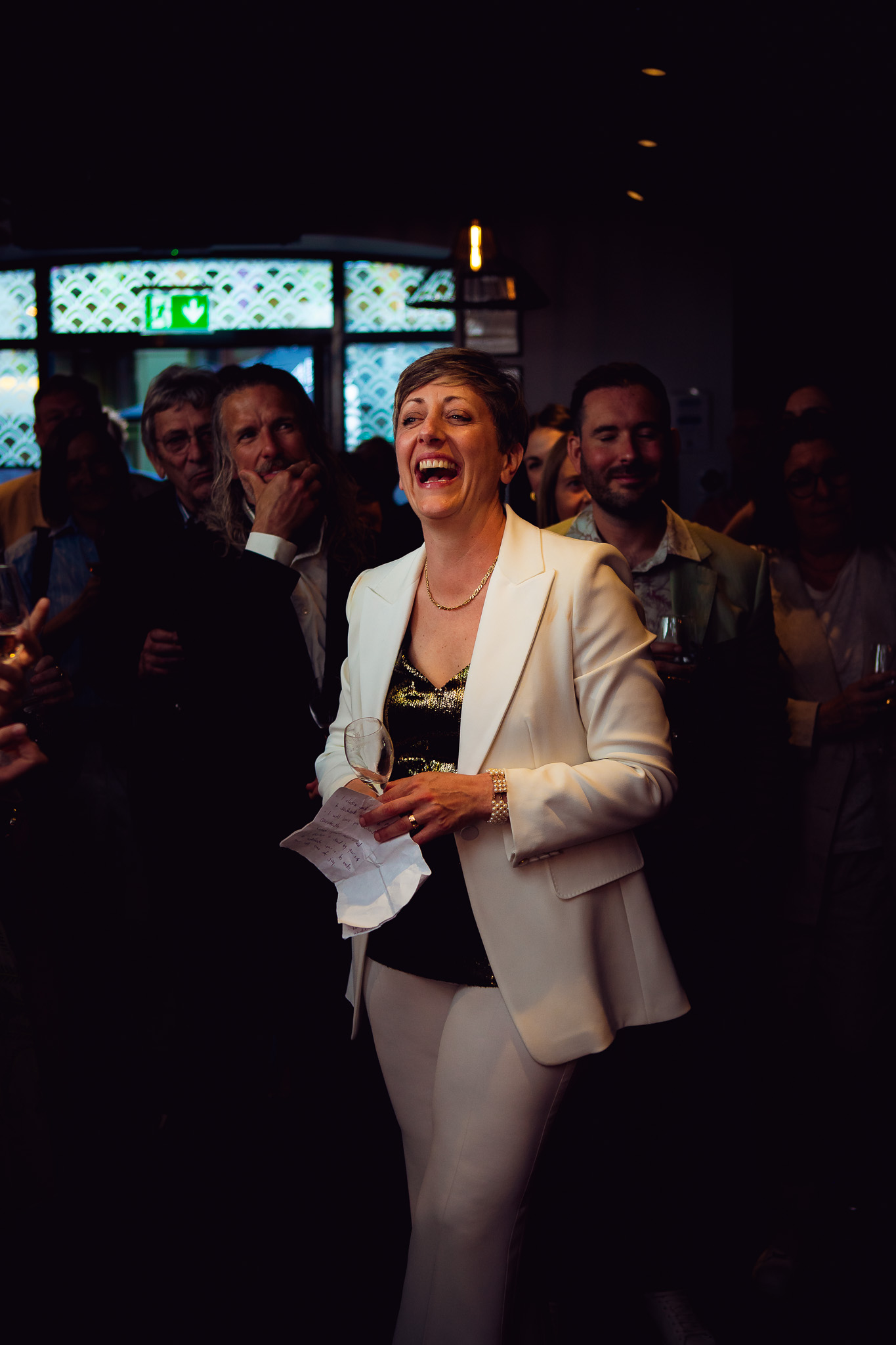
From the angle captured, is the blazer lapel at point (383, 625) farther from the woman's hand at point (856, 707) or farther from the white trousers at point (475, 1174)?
the woman's hand at point (856, 707)

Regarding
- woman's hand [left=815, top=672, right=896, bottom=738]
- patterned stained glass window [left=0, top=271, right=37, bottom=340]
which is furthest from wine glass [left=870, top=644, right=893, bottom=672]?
patterned stained glass window [left=0, top=271, right=37, bottom=340]

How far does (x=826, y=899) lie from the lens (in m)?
2.82

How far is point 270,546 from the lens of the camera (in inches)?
95.7

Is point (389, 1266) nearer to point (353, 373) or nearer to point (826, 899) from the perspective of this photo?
point (826, 899)

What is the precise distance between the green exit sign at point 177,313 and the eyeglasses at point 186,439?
240 inches

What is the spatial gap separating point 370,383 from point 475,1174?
7839 mm

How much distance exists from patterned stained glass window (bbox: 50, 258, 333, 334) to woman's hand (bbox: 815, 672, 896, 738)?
272 inches

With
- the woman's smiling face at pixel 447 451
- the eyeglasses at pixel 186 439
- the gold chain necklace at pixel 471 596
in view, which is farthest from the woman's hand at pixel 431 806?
the eyeglasses at pixel 186 439

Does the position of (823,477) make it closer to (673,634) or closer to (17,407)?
(673,634)

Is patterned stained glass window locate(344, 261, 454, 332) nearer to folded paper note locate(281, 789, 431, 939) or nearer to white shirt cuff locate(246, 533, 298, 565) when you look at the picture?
white shirt cuff locate(246, 533, 298, 565)

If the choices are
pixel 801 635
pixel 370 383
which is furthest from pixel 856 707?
pixel 370 383

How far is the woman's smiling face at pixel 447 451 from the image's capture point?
1.91 meters

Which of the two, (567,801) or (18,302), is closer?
(567,801)

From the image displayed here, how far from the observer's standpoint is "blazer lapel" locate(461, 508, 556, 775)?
1.75 metres
